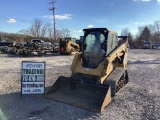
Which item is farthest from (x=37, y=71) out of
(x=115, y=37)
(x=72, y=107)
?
(x=115, y=37)

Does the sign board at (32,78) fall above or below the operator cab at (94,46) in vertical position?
below

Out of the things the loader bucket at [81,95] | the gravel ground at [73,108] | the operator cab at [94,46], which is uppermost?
the operator cab at [94,46]

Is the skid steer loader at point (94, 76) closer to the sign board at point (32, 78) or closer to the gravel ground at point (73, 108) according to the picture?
the gravel ground at point (73, 108)

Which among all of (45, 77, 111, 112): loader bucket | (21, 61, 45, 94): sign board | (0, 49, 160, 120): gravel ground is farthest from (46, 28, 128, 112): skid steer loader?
(21, 61, 45, 94): sign board

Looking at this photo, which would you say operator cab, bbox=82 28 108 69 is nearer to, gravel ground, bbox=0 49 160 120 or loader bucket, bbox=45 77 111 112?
loader bucket, bbox=45 77 111 112

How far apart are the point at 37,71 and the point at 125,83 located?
4220 millimetres

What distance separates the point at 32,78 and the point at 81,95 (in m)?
1.74

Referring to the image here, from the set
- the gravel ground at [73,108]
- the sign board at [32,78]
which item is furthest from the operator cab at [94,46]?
the sign board at [32,78]

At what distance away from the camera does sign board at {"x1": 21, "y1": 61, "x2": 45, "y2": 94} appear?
7052 mm

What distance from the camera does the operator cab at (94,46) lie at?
7816 mm

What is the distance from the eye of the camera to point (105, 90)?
255 inches

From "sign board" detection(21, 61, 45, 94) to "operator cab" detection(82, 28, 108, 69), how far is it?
1.75 metres

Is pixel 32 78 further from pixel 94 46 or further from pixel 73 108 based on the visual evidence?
pixel 94 46

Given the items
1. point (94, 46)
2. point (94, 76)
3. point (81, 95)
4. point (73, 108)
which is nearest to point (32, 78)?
point (81, 95)
